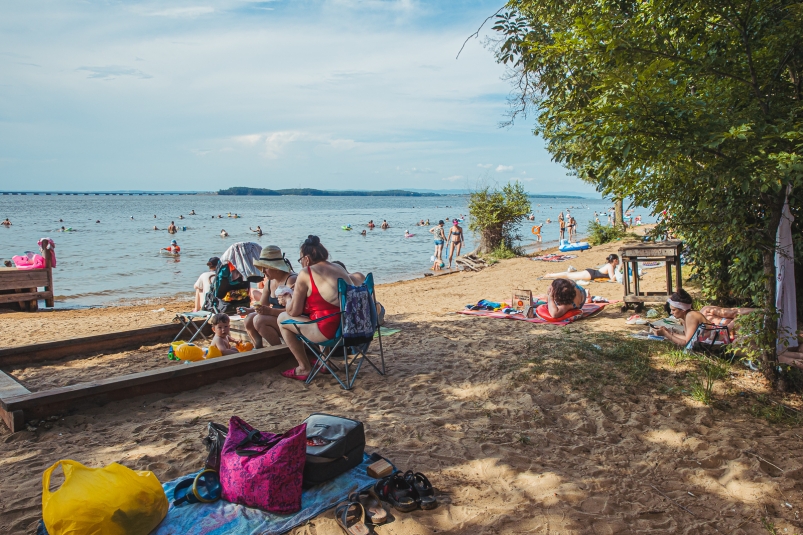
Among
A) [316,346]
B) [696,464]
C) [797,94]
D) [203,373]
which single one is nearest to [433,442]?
[696,464]

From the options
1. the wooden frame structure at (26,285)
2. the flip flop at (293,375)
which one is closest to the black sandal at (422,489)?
the flip flop at (293,375)

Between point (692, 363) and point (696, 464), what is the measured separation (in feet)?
6.79

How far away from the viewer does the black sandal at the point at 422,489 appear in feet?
9.07

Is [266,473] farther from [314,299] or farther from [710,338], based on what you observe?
[710,338]

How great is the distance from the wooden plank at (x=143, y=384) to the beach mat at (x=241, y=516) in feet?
5.39

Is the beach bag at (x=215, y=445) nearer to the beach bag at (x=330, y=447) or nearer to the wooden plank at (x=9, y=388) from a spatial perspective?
the beach bag at (x=330, y=447)

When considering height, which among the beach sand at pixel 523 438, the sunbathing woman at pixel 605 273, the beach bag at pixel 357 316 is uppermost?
the beach bag at pixel 357 316

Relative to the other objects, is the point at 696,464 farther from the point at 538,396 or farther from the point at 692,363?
the point at 692,363

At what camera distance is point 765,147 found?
359 cm

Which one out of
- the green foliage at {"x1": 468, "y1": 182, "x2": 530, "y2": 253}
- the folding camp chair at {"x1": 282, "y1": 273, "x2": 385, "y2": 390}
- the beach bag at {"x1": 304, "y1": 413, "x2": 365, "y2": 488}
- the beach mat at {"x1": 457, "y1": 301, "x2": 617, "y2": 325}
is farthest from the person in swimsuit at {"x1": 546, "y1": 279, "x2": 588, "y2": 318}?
the green foliage at {"x1": 468, "y1": 182, "x2": 530, "y2": 253}

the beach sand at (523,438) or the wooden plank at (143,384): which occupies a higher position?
the wooden plank at (143,384)

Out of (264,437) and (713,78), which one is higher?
(713,78)

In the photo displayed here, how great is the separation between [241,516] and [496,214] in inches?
645

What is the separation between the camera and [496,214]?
18.3 meters
